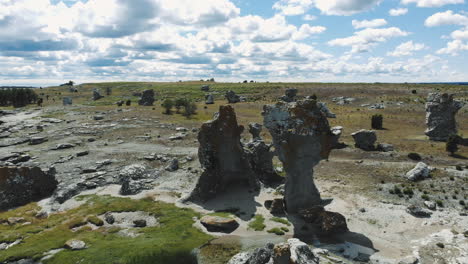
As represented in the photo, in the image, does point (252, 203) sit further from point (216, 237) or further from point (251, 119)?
point (251, 119)

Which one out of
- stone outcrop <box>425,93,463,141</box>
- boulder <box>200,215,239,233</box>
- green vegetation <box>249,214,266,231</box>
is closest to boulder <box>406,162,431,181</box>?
green vegetation <box>249,214,266,231</box>

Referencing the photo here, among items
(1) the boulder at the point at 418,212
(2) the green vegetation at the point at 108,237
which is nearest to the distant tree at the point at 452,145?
(1) the boulder at the point at 418,212

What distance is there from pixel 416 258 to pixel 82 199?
129ft

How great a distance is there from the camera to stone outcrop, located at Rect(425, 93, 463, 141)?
6184cm

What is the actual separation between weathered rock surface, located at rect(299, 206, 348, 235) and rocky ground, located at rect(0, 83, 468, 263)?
739 mm

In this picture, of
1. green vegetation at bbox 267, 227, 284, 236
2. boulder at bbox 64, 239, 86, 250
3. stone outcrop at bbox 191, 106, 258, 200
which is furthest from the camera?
stone outcrop at bbox 191, 106, 258, 200

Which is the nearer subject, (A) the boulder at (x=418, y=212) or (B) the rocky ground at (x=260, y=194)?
(B) the rocky ground at (x=260, y=194)

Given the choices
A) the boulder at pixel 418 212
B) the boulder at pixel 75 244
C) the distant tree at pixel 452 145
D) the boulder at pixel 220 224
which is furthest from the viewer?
the distant tree at pixel 452 145

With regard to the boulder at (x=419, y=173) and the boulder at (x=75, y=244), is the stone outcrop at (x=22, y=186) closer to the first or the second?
the boulder at (x=75, y=244)

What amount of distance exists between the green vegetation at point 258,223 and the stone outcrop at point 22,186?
30408 millimetres

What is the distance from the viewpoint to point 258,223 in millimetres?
32500

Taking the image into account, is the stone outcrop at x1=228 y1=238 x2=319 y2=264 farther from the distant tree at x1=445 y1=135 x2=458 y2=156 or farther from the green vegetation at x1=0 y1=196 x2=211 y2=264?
the distant tree at x1=445 y1=135 x2=458 y2=156

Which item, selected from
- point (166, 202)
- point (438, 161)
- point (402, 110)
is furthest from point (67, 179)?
point (402, 110)

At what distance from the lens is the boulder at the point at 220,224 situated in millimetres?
31609
